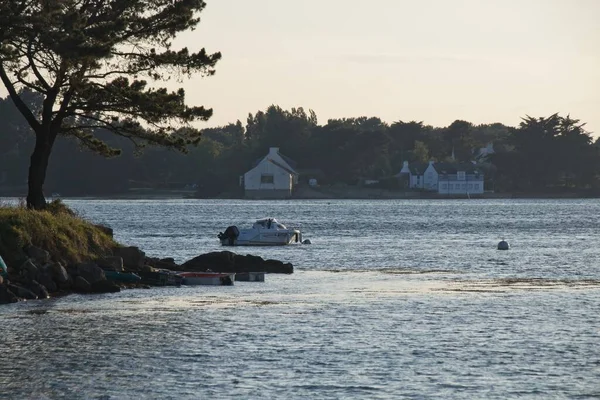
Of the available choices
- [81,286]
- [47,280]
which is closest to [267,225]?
[81,286]

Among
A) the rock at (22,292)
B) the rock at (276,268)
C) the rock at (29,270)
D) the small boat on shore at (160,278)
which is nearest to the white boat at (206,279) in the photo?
the small boat on shore at (160,278)

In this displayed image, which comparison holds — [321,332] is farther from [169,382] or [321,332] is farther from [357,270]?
[357,270]

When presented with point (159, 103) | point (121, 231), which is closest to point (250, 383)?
point (159, 103)

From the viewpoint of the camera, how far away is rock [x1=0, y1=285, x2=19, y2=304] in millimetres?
42844

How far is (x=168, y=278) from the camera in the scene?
52.3 meters

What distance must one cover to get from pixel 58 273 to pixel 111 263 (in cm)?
504

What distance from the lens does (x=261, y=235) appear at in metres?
95.7

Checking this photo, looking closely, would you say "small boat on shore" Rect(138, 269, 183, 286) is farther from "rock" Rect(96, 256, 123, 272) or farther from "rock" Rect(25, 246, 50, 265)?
"rock" Rect(25, 246, 50, 265)

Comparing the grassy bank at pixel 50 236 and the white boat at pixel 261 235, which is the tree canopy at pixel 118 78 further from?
the white boat at pixel 261 235

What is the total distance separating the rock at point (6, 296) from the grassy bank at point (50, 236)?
12.3ft

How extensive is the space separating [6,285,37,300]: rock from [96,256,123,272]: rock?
7.11 metres

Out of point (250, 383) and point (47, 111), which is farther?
point (47, 111)

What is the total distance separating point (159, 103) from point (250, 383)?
2965cm

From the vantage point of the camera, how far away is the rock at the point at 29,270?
45812mm
